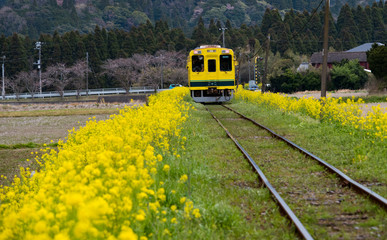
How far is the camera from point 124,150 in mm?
5504

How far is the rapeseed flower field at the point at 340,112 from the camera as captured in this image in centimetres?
1022

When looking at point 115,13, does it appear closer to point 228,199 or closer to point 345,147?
point 345,147

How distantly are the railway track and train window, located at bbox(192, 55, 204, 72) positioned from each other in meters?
15.8

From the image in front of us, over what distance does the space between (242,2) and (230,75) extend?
544 feet

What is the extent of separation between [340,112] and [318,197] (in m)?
7.92

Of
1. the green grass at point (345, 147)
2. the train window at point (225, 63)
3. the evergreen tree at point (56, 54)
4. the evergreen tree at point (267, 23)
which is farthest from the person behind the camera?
the evergreen tree at point (267, 23)

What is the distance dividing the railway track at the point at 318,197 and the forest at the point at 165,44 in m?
59.8

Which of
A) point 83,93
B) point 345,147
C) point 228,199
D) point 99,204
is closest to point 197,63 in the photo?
point 345,147

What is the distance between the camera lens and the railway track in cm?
477

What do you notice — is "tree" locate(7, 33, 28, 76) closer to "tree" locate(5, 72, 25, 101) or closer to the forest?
the forest

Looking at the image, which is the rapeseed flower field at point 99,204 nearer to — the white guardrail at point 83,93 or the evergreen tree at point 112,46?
the white guardrail at point 83,93

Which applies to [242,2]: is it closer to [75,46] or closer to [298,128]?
[75,46]

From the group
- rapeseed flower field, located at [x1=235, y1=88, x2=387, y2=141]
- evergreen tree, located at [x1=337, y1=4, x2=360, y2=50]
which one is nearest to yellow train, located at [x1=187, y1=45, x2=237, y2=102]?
rapeseed flower field, located at [x1=235, y1=88, x2=387, y2=141]

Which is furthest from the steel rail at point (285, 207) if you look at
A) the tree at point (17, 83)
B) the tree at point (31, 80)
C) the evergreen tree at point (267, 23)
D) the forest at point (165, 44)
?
the evergreen tree at point (267, 23)
